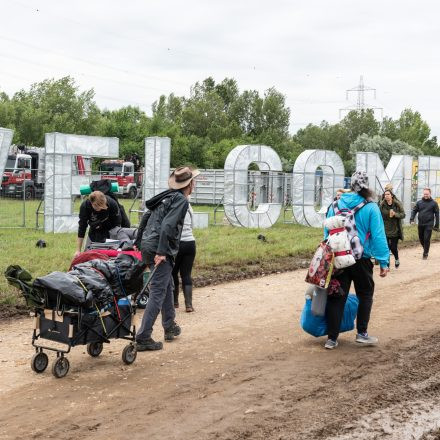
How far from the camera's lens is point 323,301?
798cm

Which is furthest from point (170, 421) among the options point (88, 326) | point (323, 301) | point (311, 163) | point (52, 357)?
point (311, 163)

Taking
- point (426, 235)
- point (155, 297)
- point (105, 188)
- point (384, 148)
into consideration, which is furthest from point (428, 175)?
point (384, 148)

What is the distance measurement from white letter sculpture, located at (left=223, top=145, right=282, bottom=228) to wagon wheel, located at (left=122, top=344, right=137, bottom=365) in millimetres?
17498

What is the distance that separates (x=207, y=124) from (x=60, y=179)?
5086cm

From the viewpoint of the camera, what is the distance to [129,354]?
24.2ft

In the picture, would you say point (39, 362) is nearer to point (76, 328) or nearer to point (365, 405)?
point (76, 328)

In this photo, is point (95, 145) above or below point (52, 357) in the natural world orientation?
above

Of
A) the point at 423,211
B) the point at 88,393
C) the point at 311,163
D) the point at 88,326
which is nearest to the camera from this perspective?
the point at 88,393

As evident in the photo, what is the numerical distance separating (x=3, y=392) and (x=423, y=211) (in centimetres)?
1313

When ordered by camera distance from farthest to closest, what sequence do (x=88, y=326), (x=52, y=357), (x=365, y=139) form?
(x=365, y=139) → (x=52, y=357) → (x=88, y=326)

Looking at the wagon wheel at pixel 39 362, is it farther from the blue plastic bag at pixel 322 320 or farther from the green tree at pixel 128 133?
the green tree at pixel 128 133

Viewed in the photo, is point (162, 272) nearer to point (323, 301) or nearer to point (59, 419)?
point (323, 301)

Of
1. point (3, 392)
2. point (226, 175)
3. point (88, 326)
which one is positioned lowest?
point (3, 392)

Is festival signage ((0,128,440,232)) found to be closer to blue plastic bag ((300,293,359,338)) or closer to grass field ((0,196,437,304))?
grass field ((0,196,437,304))
